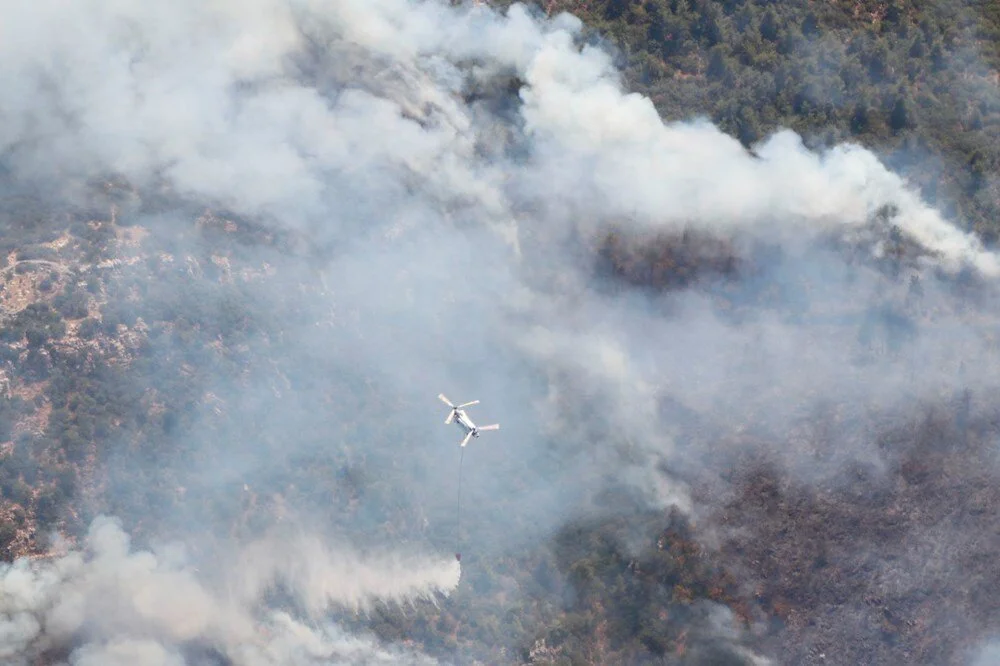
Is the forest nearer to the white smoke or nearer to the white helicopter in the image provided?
the white smoke

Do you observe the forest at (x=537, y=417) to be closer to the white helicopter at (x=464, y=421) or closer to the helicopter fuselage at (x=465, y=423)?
the white helicopter at (x=464, y=421)

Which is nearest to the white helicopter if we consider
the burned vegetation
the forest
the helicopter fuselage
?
the helicopter fuselage

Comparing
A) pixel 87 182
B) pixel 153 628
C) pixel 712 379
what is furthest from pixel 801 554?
pixel 87 182

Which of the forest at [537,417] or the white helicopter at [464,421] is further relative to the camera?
the white helicopter at [464,421]

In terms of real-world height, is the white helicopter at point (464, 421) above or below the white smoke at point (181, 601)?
above

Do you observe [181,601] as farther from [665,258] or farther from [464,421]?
[665,258]

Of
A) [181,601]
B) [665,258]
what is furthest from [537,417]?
[181,601]

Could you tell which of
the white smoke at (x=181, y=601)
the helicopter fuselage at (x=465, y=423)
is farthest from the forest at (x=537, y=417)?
the helicopter fuselage at (x=465, y=423)

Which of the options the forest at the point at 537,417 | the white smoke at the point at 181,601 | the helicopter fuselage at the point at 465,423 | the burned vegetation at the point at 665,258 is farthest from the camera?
the burned vegetation at the point at 665,258
